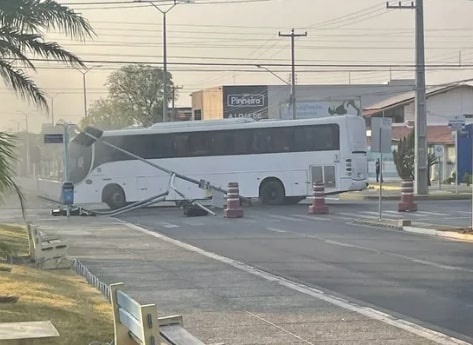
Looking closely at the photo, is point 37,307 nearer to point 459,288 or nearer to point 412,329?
point 412,329

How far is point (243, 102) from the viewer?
295 ft

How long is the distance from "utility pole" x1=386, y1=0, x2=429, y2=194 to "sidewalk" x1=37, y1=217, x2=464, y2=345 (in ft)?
71.3

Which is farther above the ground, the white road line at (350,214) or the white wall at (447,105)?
the white wall at (447,105)

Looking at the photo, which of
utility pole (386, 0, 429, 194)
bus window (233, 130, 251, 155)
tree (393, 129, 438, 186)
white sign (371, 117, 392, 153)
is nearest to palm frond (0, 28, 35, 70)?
white sign (371, 117, 392, 153)

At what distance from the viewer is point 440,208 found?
1179 inches

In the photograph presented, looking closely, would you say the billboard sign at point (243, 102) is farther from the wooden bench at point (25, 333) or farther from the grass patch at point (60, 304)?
the wooden bench at point (25, 333)

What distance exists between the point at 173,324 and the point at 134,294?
491cm

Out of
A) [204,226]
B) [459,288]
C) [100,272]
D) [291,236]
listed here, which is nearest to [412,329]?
[459,288]

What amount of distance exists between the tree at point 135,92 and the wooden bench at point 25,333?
8466cm

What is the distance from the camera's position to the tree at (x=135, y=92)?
9088cm

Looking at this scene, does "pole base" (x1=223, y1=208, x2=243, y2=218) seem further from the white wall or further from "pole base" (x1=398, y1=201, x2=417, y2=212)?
the white wall

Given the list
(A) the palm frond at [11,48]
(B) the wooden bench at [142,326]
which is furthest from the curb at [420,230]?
(B) the wooden bench at [142,326]

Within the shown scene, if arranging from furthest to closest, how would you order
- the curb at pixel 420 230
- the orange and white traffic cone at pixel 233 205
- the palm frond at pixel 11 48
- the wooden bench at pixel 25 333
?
the orange and white traffic cone at pixel 233 205 < the curb at pixel 420 230 < the palm frond at pixel 11 48 < the wooden bench at pixel 25 333

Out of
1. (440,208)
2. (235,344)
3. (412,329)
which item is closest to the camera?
(235,344)
